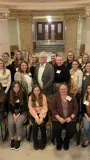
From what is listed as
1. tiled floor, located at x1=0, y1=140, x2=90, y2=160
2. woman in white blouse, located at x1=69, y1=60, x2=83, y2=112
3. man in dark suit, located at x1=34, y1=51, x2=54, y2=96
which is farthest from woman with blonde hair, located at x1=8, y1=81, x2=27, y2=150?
woman in white blouse, located at x1=69, y1=60, x2=83, y2=112

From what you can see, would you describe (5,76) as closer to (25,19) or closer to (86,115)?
(86,115)

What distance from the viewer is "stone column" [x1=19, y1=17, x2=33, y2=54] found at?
10539 mm

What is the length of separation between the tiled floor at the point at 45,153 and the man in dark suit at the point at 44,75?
111cm

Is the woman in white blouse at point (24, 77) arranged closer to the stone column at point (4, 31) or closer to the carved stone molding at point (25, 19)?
the stone column at point (4, 31)

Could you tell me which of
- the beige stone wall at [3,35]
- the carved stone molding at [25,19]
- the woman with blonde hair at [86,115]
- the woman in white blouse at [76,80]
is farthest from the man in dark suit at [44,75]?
the carved stone molding at [25,19]

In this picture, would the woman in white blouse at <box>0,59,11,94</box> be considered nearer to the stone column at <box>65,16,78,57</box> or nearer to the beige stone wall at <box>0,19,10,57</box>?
the beige stone wall at <box>0,19,10,57</box>

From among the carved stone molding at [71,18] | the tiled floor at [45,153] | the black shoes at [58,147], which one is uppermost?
the carved stone molding at [71,18]

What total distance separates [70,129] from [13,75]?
1699 mm

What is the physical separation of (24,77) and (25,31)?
738 centimetres

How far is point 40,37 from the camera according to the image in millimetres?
19891

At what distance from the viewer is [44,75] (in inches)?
154

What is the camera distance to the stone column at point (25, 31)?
A: 10539 millimetres

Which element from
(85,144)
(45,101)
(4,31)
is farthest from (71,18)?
(85,144)

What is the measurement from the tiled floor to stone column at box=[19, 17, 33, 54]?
26.5 feet
